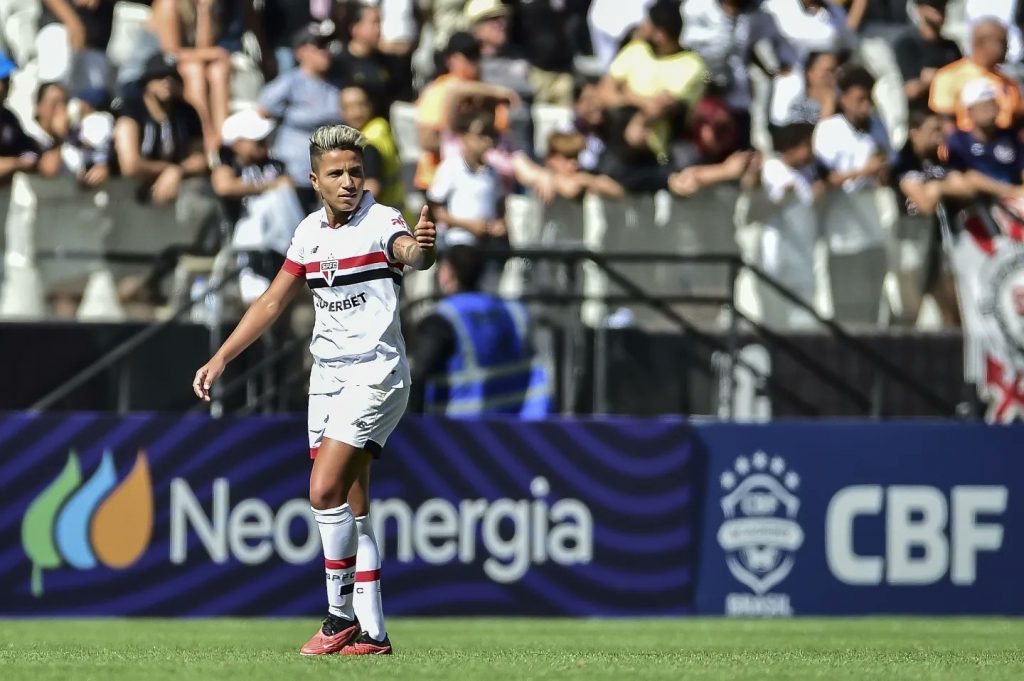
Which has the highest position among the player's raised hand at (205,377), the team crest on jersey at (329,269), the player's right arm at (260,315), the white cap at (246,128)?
the white cap at (246,128)

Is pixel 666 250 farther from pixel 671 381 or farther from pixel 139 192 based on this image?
pixel 139 192

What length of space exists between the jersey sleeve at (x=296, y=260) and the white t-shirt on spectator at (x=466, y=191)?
5.06 m

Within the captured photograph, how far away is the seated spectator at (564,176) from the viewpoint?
494 inches

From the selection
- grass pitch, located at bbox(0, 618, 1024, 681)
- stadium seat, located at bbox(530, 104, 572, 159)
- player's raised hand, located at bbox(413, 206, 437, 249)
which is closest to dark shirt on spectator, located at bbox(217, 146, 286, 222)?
stadium seat, located at bbox(530, 104, 572, 159)

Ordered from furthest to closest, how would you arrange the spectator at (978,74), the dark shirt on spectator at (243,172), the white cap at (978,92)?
the spectator at (978,74)
the white cap at (978,92)
the dark shirt on spectator at (243,172)

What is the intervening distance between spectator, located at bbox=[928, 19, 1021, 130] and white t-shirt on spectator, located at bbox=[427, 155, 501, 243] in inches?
134

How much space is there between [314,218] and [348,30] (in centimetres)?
621

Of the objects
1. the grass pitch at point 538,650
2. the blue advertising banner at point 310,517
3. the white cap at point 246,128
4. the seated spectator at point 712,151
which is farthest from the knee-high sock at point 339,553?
the seated spectator at point 712,151

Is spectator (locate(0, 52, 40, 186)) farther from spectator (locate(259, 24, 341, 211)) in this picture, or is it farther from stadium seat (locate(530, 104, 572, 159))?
stadium seat (locate(530, 104, 572, 159))

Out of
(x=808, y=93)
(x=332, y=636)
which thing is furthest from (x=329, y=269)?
(x=808, y=93)

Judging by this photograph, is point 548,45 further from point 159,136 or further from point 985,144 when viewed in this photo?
point 985,144

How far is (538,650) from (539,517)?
366 cm

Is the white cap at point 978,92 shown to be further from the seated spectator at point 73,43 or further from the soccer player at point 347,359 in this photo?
the soccer player at point 347,359

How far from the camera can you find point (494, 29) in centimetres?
1359
